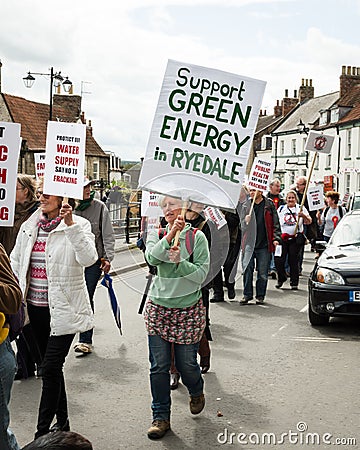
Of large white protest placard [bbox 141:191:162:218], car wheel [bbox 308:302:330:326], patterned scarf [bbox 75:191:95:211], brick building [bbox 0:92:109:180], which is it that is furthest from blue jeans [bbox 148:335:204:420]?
brick building [bbox 0:92:109:180]

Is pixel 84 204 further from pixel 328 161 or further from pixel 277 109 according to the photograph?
pixel 277 109

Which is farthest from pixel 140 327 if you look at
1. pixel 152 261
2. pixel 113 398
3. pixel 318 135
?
pixel 318 135

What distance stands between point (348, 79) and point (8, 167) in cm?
5644

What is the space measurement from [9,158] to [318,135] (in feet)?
34.3

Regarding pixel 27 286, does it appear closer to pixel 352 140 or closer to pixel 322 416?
pixel 322 416

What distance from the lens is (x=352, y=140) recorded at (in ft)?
167

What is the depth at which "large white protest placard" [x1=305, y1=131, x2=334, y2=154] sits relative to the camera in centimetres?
1478

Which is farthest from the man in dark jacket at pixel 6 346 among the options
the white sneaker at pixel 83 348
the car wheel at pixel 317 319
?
the car wheel at pixel 317 319

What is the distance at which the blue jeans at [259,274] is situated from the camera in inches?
446

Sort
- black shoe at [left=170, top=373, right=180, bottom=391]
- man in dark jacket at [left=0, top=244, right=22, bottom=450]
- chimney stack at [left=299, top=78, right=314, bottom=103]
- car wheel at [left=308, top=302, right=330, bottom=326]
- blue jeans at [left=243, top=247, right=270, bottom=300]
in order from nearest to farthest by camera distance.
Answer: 1. man in dark jacket at [left=0, top=244, right=22, bottom=450]
2. black shoe at [left=170, top=373, right=180, bottom=391]
3. car wheel at [left=308, top=302, right=330, bottom=326]
4. blue jeans at [left=243, top=247, right=270, bottom=300]
5. chimney stack at [left=299, top=78, right=314, bottom=103]

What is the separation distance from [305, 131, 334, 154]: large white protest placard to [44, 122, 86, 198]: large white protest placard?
385 inches

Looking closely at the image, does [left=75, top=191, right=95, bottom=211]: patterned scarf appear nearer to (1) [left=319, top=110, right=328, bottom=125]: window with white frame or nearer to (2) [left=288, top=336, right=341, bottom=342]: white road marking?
(2) [left=288, top=336, right=341, bottom=342]: white road marking

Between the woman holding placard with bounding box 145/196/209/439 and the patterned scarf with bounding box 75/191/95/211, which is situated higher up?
the patterned scarf with bounding box 75/191/95/211

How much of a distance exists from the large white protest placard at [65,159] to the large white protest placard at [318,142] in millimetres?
9768
